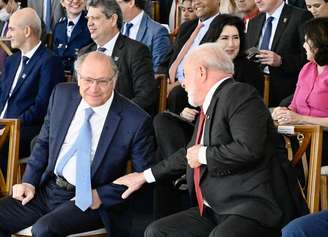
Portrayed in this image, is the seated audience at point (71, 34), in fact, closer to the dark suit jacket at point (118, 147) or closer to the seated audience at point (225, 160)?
the dark suit jacket at point (118, 147)

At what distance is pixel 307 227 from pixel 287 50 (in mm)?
1884

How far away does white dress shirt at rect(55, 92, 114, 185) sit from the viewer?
352 centimetres

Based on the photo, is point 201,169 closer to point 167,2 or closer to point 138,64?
point 138,64

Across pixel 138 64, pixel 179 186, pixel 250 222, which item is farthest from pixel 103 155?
pixel 138 64

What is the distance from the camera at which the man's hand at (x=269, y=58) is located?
177 inches

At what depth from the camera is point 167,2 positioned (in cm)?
639

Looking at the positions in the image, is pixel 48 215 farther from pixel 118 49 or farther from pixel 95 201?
pixel 118 49

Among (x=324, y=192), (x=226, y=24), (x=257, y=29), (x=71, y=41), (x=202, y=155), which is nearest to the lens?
(x=202, y=155)

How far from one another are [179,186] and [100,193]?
1.63ft

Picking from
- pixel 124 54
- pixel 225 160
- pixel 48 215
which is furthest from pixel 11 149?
pixel 225 160

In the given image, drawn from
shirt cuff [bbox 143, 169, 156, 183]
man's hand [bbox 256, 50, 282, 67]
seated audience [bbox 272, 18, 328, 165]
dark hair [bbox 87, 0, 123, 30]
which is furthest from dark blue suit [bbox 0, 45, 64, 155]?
seated audience [bbox 272, 18, 328, 165]

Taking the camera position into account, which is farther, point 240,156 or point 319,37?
point 319,37

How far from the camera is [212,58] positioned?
3.19m

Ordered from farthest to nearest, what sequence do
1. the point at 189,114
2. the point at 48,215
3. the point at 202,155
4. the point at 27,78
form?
the point at 27,78 → the point at 189,114 → the point at 48,215 → the point at 202,155
